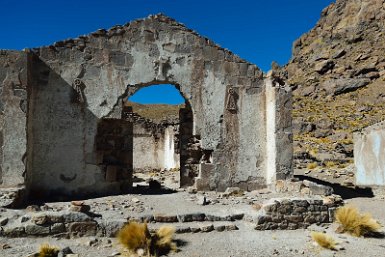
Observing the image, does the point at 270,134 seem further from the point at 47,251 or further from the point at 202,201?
the point at 47,251

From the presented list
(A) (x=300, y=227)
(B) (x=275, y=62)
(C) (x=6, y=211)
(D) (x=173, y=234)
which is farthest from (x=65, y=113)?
(B) (x=275, y=62)

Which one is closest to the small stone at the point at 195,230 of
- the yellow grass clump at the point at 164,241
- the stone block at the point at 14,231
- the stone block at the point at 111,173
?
the yellow grass clump at the point at 164,241

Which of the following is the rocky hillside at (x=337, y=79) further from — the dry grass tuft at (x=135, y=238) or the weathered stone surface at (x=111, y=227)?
the dry grass tuft at (x=135, y=238)

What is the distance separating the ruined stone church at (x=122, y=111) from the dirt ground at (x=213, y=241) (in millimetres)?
1349

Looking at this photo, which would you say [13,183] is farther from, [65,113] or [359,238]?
[359,238]

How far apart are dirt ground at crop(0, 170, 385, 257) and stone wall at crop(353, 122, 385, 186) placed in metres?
2.50

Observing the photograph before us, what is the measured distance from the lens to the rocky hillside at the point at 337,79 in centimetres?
2464

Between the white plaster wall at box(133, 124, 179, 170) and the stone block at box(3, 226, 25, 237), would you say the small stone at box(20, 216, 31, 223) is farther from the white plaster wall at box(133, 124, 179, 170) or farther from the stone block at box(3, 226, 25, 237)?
the white plaster wall at box(133, 124, 179, 170)

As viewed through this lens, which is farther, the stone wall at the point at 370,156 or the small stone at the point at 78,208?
the stone wall at the point at 370,156

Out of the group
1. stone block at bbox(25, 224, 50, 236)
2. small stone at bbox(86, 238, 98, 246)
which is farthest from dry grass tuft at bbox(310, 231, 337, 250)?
stone block at bbox(25, 224, 50, 236)

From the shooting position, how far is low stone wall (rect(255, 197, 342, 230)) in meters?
7.37

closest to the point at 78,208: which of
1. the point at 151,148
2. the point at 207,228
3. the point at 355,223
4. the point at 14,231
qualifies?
the point at 14,231

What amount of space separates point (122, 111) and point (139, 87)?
30.0 inches

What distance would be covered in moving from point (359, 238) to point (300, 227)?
42.2 inches
